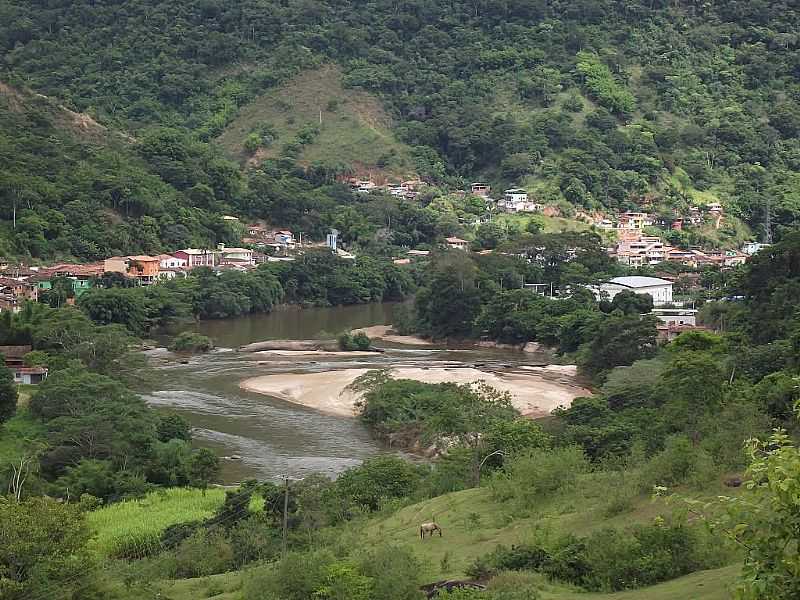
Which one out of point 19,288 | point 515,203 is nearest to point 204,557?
point 19,288

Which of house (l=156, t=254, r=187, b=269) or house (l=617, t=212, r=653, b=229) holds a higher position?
house (l=617, t=212, r=653, b=229)

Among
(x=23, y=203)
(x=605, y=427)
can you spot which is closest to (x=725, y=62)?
(x=23, y=203)

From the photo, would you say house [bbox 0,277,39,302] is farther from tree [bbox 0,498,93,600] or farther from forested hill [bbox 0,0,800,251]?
forested hill [bbox 0,0,800,251]

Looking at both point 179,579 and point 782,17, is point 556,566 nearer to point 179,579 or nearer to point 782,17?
point 179,579

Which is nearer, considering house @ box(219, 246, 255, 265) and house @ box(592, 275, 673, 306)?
house @ box(592, 275, 673, 306)

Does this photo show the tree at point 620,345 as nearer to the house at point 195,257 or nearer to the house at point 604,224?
the house at point 195,257

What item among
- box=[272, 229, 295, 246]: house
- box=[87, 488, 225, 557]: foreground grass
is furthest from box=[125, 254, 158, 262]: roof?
box=[87, 488, 225, 557]: foreground grass

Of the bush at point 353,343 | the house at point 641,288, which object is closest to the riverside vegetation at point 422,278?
the house at point 641,288
